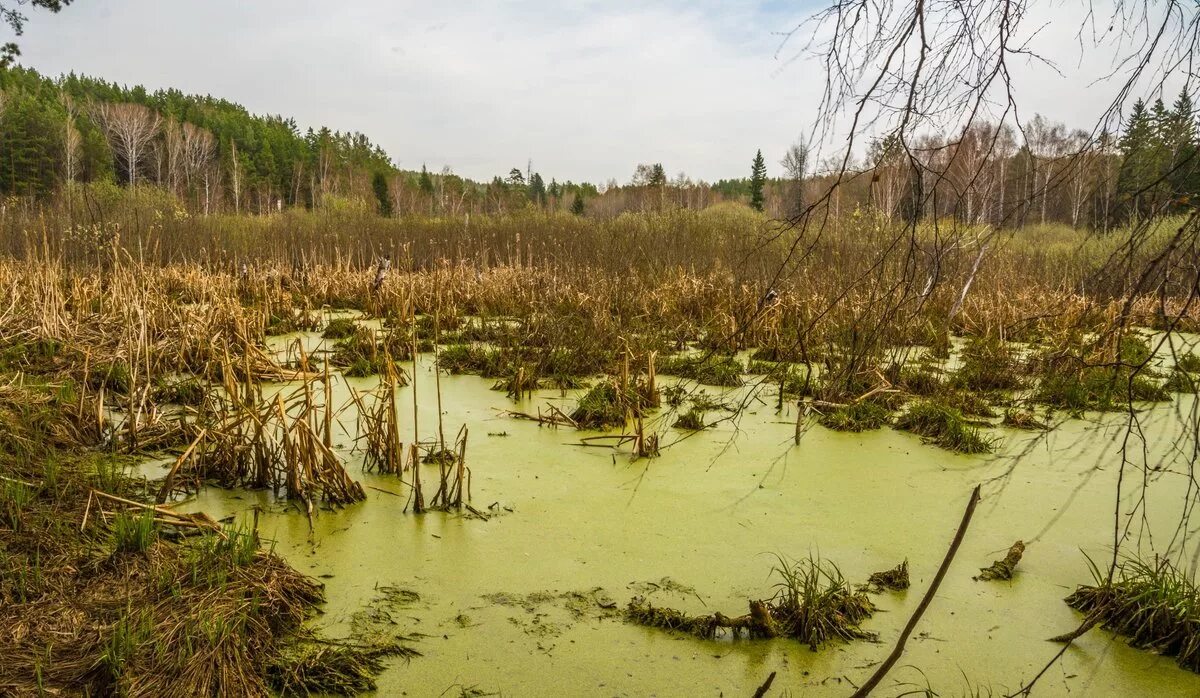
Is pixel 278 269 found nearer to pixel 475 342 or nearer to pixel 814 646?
pixel 475 342

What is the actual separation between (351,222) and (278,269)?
5.84 meters

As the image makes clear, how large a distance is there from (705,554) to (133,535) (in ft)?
6.47

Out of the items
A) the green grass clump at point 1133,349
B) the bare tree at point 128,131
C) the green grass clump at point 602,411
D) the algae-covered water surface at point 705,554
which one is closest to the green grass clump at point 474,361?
the green grass clump at point 602,411

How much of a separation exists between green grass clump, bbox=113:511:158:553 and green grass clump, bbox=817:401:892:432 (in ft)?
11.4

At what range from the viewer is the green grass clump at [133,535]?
98.2 inches

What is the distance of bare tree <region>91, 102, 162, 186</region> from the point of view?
1406 inches

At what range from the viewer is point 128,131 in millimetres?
35844

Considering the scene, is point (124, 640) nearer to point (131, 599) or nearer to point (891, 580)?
point (131, 599)

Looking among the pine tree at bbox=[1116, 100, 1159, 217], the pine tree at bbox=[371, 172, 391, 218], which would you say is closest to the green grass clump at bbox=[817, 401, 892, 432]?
the pine tree at bbox=[1116, 100, 1159, 217]

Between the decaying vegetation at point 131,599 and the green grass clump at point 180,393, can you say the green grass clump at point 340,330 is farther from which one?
the decaying vegetation at point 131,599

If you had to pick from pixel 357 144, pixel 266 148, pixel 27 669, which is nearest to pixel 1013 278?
pixel 27 669

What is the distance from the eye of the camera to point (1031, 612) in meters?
2.46

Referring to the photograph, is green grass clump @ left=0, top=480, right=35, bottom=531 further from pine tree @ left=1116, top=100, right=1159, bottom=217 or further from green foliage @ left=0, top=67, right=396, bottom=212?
green foliage @ left=0, top=67, right=396, bottom=212

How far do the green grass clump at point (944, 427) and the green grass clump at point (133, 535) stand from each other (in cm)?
379
